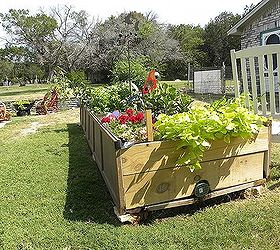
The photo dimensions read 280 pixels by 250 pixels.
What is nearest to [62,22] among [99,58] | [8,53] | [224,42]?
[99,58]

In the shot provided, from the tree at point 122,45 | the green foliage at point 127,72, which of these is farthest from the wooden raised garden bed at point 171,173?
the tree at point 122,45

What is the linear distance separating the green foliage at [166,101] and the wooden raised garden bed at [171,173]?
847 millimetres

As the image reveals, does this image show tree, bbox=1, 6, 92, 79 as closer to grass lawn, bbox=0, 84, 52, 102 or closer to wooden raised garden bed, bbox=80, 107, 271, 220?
grass lawn, bbox=0, 84, 52, 102

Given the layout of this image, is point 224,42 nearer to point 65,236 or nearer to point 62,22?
point 62,22

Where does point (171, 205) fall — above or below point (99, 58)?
below

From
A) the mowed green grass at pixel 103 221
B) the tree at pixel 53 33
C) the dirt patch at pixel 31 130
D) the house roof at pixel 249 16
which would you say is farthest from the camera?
the tree at pixel 53 33

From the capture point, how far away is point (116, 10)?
31.3 m

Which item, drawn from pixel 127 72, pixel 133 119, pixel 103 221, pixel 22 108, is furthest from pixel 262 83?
pixel 22 108

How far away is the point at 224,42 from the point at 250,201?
29.0 m

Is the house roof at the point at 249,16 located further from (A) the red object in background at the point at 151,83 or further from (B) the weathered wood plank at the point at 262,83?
(B) the weathered wood plank at the point at 262,83

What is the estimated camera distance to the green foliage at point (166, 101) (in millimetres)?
3235

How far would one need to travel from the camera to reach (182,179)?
2326 mm

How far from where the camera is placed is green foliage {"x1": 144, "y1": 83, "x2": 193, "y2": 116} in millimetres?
→ 3235

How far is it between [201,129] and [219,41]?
1163 inches
